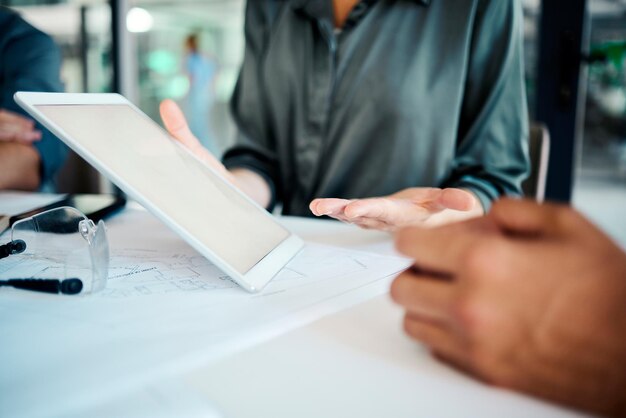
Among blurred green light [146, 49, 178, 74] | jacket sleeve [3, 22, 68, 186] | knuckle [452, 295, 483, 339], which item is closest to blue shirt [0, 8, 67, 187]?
jacket sleeve [3, 22, 68, 186]

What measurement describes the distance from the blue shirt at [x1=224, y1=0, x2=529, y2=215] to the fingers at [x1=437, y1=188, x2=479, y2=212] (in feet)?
0.94

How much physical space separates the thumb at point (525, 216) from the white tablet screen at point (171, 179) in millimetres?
262

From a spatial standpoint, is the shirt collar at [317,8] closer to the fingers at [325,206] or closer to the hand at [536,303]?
the fingers at [325,206]

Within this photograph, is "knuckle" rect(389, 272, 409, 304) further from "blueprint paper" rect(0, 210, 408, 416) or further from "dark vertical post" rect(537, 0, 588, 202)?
"dark vertical post" rect(537, 0, 588, 202)

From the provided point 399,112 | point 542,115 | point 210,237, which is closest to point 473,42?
point 399,112

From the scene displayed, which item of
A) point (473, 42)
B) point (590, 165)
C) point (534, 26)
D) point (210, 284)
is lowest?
point (590, 165)

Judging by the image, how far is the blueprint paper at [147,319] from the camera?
33 cm

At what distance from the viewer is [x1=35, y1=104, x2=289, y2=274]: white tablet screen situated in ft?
1.56

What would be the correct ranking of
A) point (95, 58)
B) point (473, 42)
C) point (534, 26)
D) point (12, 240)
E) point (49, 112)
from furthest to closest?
point (95, 58), point (534, 26), point (473, 42), point (12, 240), point (49, 112)

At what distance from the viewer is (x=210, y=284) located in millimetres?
512

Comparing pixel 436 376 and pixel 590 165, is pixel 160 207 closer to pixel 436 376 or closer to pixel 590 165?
pixel 436 376

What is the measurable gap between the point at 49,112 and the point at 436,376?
0.40m

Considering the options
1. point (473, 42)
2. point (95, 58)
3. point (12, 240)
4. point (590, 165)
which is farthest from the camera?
point (95, 58)

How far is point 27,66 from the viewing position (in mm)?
1388
